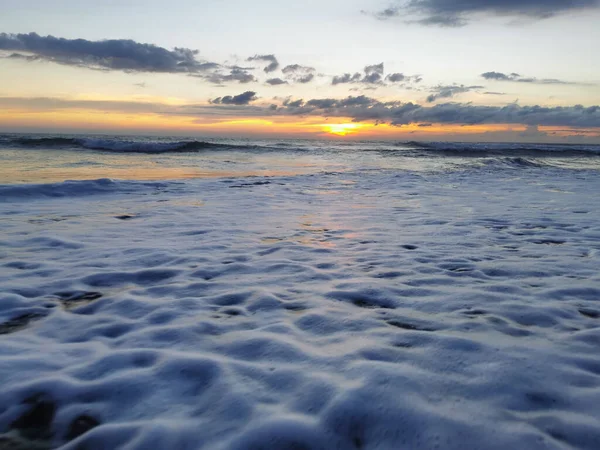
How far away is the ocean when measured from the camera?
5.95ft

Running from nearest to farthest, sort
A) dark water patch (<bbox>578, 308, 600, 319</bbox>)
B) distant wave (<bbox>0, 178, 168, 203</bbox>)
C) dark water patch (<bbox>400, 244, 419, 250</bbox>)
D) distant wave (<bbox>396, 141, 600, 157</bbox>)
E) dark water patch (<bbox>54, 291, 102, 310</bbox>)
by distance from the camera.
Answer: dark water patch (<bbox>578, 308, 600, 319</bbox>) → dark water patch (<bbox>54, 291, 102, 310</bbox>) → dark water patch (<bbox>400, 244, 419, 250</bbox>) → distant wave (<bbox>0, 178, 168, 203</bbox>) → distant wave (<bbox>396, 141, 600, 157</bbox>)

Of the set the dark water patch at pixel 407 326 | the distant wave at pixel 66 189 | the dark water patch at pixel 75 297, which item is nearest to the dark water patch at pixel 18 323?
the dark water patch at pixel 75 297

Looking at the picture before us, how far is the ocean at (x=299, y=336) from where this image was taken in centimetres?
181

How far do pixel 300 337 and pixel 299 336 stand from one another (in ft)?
0.06

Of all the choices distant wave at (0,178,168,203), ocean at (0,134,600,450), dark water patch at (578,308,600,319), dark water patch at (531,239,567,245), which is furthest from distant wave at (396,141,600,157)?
dark water patch at (578,308,600,319)

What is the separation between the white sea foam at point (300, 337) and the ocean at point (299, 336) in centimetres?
1

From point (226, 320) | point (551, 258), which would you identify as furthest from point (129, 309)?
point (551, 258)

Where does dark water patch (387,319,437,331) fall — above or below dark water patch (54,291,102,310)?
above

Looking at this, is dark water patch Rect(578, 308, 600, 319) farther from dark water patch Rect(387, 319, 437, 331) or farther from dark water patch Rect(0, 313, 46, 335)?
dark water patch Rect(0, 313, 46, 335)

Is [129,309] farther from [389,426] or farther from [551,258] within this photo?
[551,258]

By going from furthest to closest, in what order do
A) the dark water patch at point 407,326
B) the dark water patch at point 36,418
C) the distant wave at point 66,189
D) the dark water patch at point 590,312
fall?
the distant wave at point 66,189
the dark water patch at point 590,312
the dark water patch at point 407,326
the dark water patch at point 36,418

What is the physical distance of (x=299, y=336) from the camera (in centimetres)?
267

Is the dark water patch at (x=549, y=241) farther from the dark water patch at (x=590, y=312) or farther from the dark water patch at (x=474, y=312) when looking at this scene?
the dark water patch at (x=474, y=312)

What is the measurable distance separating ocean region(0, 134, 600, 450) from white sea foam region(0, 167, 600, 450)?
1 cm
